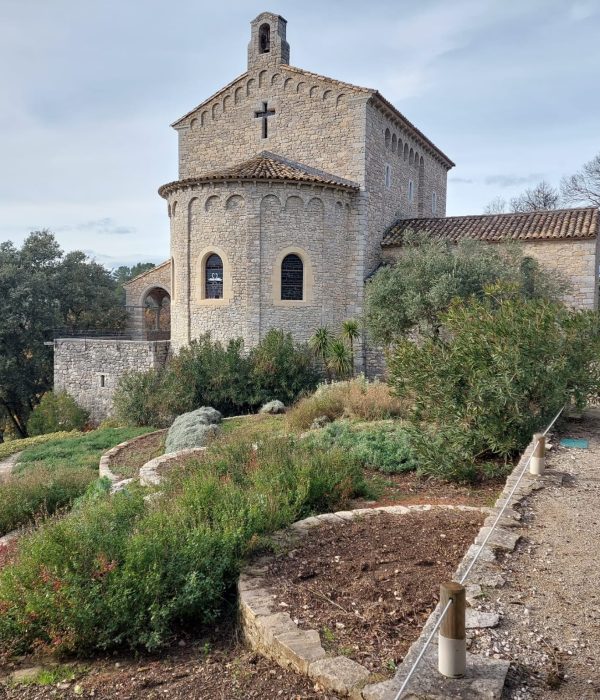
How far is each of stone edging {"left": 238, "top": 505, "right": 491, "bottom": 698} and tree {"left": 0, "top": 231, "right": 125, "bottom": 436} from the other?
22883 mm

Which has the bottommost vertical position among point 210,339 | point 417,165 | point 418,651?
point 418,651

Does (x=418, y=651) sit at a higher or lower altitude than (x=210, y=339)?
lower

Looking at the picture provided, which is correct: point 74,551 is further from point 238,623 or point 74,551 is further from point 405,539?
point 405,539

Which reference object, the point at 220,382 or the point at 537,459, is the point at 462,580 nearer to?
the point at 537,459

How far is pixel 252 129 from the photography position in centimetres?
2133

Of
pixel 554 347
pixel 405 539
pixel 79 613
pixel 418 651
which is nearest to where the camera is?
pixel 418 651

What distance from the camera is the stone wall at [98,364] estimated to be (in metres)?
20.4

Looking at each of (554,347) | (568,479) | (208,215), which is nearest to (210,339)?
(208,215)

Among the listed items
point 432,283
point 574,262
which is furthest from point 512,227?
point 432,283

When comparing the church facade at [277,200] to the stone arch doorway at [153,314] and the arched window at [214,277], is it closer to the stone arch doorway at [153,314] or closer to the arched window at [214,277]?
the arched window at [214,277]

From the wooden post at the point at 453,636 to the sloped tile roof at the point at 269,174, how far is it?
1629 centimetres

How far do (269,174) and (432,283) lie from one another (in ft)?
20.7

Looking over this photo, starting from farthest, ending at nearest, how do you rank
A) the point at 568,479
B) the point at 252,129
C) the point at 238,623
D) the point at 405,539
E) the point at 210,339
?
the point at 252,129, the point at 210,339, the point at 568,479, the point at 405,539, the point at 238,623

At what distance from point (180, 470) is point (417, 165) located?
70.7ft
